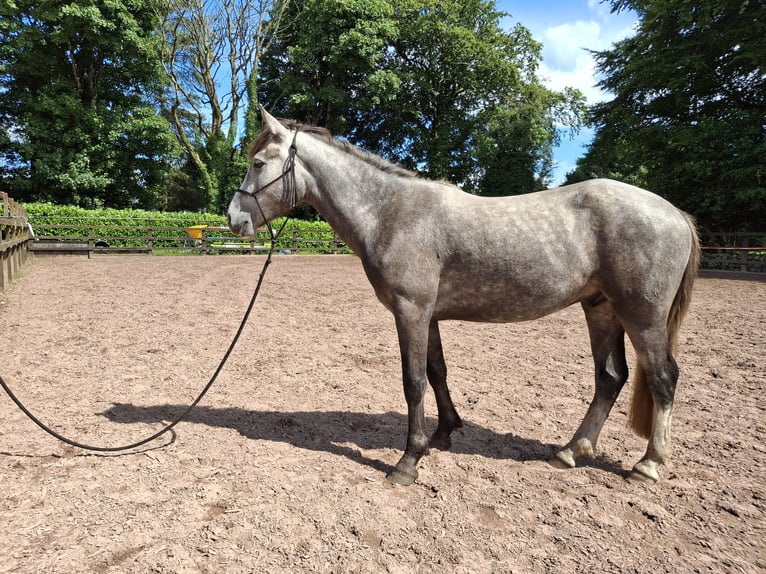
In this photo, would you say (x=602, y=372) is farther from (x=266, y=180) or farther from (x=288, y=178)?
(x=266, y=180)

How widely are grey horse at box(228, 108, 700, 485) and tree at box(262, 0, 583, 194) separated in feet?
87.7

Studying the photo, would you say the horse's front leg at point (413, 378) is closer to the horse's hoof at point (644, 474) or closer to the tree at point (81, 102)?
the horse's hoof at point (644, 474)

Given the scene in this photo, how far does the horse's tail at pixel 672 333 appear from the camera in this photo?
9.99 feet

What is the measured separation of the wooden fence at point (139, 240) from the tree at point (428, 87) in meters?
10.5

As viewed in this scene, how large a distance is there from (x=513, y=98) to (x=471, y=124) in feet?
12.4

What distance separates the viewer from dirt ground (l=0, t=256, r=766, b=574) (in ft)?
7.32

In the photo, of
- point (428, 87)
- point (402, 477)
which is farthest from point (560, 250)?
point (428, 87)

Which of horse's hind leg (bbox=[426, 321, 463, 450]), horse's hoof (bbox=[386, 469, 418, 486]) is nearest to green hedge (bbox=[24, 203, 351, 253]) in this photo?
horse's hind leg (bbox=[426, 321, 463, 450])

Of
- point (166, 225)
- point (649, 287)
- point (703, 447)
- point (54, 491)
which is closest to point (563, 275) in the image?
point (649, 287)

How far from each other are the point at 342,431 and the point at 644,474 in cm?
232

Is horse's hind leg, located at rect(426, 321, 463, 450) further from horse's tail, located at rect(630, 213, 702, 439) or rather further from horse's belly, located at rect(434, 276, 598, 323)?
horse's tail, located at rect(630, 213, 702, 439)

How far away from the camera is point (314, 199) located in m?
3.35

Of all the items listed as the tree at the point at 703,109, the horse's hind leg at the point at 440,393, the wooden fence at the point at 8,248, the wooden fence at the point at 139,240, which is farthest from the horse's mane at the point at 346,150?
the tree at the point at 703,109

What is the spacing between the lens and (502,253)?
2971 mm
